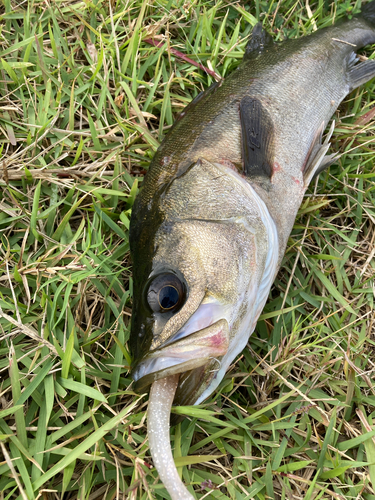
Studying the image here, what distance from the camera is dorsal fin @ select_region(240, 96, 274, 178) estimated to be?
234cm

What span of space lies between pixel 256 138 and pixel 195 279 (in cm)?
111

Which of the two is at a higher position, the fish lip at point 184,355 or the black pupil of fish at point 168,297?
the black pupil of fish at point 168,297

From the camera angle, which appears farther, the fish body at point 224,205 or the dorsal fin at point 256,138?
the dorsal fin at point 256,138

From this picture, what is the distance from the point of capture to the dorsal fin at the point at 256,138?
7.66 ft

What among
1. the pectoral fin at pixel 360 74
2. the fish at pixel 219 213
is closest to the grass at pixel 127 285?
the pectoral fin at pixel 360 74

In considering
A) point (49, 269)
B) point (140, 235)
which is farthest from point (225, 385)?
point (49, 269)

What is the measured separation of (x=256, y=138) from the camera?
238 centimetres

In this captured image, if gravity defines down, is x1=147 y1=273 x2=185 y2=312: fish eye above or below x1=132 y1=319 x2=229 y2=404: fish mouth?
above

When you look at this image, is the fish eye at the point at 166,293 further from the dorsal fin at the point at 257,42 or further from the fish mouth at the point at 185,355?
the dorsal fin at the point at 257,42

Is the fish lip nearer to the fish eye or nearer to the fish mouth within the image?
the fish mouth

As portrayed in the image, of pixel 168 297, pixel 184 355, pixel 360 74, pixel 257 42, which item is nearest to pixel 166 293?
pixel 168 297

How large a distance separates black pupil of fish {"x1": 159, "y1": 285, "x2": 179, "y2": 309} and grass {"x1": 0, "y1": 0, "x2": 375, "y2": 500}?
55 cm

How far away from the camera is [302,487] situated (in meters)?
2.26

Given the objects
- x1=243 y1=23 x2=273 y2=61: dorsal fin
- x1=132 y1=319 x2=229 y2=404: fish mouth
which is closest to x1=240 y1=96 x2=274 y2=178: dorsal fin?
x1=243 y1=23 x2=273 y2=61: dorsal fin
